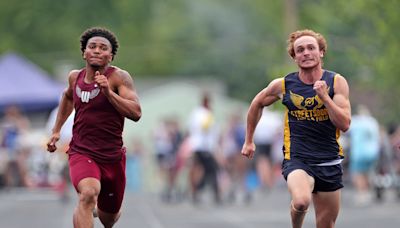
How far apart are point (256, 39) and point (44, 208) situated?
58.2 m

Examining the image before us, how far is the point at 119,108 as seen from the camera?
39.4ft

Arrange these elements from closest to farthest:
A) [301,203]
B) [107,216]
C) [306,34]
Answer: [301,203] < [306,34] < [107,216]

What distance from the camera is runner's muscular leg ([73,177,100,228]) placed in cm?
1187

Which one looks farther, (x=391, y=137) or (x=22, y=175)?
(x=22, y=175)

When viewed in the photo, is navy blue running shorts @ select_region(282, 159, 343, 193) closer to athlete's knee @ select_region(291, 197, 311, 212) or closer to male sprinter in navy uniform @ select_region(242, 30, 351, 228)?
male sprinter in navy uniform @ select_region(242, 30, 351, 228)

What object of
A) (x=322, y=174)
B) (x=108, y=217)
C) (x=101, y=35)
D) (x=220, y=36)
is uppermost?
(x=220, y=36)

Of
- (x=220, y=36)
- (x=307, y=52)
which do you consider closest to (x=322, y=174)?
(x=307, y=52)

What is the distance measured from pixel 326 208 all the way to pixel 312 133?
0.67 m

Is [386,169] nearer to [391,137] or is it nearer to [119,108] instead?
[391,137]

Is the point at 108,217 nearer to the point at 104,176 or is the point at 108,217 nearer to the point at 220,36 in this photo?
the point at 104,176

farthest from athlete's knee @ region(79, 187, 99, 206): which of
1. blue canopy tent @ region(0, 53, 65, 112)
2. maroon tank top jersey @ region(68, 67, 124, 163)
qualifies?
blue canopy tent @ region(0, 53, 65, 112)

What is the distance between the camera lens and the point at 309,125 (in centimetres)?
1200

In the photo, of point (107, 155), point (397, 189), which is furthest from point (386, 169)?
point (107, 155)

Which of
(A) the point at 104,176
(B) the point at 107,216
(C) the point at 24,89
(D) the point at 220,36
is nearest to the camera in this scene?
(A) the point at 104,176
